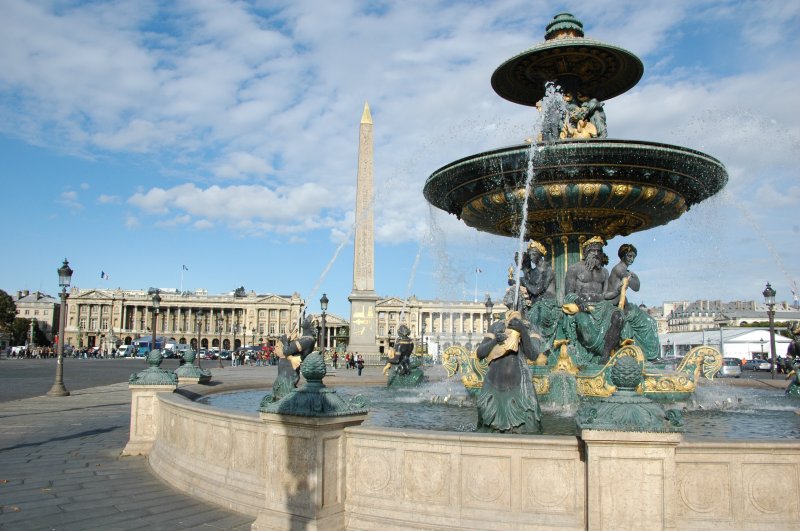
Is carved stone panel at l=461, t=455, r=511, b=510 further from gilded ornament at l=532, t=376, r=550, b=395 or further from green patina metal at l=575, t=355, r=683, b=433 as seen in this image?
gilded ornament at l=532, t=376, r=550, b=395

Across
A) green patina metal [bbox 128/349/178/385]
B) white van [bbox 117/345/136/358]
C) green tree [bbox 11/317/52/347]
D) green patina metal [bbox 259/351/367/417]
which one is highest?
green patina metal [bbox 259/351/367/417]

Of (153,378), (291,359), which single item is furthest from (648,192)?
(153,378)

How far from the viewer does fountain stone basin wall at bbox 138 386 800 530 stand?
4434mm

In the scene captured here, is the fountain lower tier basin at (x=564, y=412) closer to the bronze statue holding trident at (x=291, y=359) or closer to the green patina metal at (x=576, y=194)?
the green patina metal at (x=576, y=194)

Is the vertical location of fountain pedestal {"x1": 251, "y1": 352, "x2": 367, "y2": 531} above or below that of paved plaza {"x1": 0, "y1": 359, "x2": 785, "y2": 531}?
above

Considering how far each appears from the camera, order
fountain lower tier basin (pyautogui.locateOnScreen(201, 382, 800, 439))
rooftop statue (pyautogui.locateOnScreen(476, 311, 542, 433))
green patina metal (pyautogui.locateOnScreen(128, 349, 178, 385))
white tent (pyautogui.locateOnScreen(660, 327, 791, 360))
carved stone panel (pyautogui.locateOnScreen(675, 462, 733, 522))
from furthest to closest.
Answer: white tent (pyautogui.locateOnScreen(660, 327, 791, 360)) → green patina metal (pyautogui.locateOnScreen(128, 349, 178, 385)) → fountain lower tier basin (pyautogui.locateOnScreen(201, 382, 800, 439)) → rooftop statue (pyautogui.locateOnScreen(476, 311, 542, 433)) → carved stone panel (pyautogui.locateOnScreen(675, 462, 733, 522))

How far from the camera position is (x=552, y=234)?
475 inches

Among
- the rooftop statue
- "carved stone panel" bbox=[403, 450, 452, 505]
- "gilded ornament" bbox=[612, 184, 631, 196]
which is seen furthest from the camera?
"gilded ornament" bbox=[612, 184, 631, 196]

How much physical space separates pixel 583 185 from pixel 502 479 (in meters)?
6.95

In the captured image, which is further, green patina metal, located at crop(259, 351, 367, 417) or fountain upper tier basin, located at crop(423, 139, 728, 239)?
fountain upper tier basin, located at crop(423, 139, 728, 239)

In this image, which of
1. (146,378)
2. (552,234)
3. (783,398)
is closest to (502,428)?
(146,378)

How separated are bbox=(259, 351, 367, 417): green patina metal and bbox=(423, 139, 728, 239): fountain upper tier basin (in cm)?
606

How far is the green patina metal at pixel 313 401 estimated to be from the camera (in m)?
5.18

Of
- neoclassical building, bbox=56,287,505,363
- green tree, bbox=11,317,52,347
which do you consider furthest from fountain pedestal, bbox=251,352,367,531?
neoclassical building, bbox=56,287,505,363
